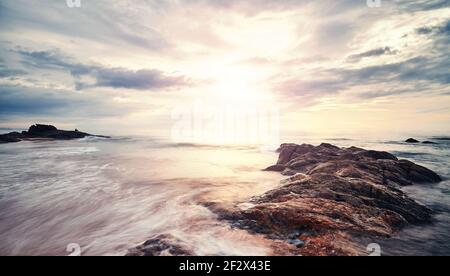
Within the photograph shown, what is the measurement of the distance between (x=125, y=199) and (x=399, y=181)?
15.8 meters

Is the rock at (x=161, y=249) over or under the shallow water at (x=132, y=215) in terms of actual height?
over

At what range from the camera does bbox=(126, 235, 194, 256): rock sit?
18.8 feet

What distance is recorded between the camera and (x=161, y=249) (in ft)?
19.3

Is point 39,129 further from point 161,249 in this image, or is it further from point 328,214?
point 328,214

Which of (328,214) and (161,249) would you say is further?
(328,214)

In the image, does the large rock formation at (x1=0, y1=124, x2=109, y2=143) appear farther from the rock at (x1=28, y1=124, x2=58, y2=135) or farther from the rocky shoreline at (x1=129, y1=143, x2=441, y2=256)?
the rocky shoreline at (x1=129, y1=143, x2=441, y2=256)

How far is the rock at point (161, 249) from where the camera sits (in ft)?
18.8

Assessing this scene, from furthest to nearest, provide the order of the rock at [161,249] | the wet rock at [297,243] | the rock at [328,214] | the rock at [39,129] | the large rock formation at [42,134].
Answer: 1. the rock at [39,129]
2. the large rock formation at [42,134]
3. the rock at [328,214]
4. the wet rock at [297,243]
5. the rock at [161,249]

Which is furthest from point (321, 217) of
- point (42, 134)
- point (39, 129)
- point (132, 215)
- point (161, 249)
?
point (39, 129)

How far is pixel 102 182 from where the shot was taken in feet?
54.2

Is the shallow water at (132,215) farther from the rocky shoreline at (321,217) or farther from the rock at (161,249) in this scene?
the rocky shoreline at (321,217)

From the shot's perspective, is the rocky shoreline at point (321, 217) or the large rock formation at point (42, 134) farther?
the large rock formation at point (42, 134)

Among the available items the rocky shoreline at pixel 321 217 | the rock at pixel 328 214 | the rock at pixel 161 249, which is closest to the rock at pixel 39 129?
the rocky shoreline at pixel 321 217
